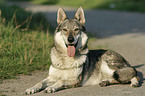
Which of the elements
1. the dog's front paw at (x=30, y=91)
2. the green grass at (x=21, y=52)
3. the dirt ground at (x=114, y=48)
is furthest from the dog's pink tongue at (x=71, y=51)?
the green grass at (x=21, y=52)

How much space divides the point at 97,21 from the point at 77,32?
40.8 feet

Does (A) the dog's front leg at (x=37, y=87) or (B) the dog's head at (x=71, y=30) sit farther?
(B) the dog's head at (x=71, y=30)

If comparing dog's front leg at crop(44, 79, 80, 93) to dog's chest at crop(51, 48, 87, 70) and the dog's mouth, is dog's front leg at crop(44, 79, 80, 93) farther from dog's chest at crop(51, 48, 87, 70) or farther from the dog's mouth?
the dog's mouth

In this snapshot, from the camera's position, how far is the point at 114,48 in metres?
9.86

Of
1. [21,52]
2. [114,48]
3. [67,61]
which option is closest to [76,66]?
[67,61]

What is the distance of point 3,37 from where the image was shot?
7605 millimetres

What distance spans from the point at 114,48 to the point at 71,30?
4.95 metres

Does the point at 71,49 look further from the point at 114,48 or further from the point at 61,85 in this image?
the point at 114,48

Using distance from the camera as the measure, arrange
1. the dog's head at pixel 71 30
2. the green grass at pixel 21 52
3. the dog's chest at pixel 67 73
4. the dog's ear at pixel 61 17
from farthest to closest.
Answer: the green grass at pixel 21 52, the dog's ear at pixel 61 17, the dog's chest at pixel 67 73, the dog's head at pixel 71 30

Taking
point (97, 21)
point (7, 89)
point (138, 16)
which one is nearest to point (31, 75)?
point (7, 89)

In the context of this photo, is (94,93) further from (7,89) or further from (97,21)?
(97,21)

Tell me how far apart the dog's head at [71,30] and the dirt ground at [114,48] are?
0.99m

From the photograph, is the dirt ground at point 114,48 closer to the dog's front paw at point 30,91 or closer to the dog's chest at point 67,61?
the dog's front paw at point 30,91

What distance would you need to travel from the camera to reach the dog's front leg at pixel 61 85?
4.98m
